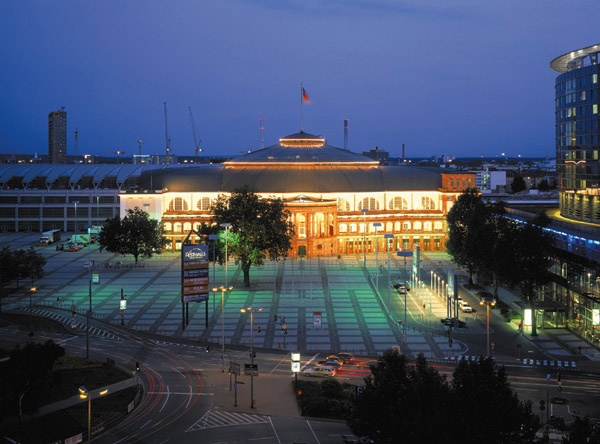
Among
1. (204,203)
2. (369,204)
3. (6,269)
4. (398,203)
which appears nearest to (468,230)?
(369,204)

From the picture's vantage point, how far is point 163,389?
Answer: 69.7 meters

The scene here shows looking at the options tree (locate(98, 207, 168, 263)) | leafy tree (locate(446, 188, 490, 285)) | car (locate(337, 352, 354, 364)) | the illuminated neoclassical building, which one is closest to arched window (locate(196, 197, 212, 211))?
the illuminated neoclassical building

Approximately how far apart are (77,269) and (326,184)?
65.7m

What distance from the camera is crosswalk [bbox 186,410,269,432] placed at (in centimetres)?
5991

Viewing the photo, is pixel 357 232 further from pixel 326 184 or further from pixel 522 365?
pixel 522 365

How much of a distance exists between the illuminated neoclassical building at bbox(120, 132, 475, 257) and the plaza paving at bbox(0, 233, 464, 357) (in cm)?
1501

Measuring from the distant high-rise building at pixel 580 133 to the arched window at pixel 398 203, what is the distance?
64.7m

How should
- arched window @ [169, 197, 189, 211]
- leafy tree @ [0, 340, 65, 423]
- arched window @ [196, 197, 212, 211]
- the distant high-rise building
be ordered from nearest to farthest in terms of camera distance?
leafy tree @ [0, 340, 65, 423]
the distant high-rise building
arched window @ [169, 197, 189, 211]
arched window @ [196, 197, 212, 211]

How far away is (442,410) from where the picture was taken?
46531 millimetres

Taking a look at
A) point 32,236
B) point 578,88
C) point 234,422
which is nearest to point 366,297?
point 578,88

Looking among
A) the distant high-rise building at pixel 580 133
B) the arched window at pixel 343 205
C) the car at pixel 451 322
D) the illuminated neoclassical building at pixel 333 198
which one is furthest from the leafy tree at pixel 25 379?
the arched window at pixel 343 205

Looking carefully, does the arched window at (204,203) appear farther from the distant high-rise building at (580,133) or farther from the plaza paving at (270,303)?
the distant high-rise building at (580,133)

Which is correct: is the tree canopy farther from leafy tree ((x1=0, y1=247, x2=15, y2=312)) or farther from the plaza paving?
leafy tree ((x1=0, y1=247, x2=15, y2=312))

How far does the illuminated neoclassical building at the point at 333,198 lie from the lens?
167375mm
